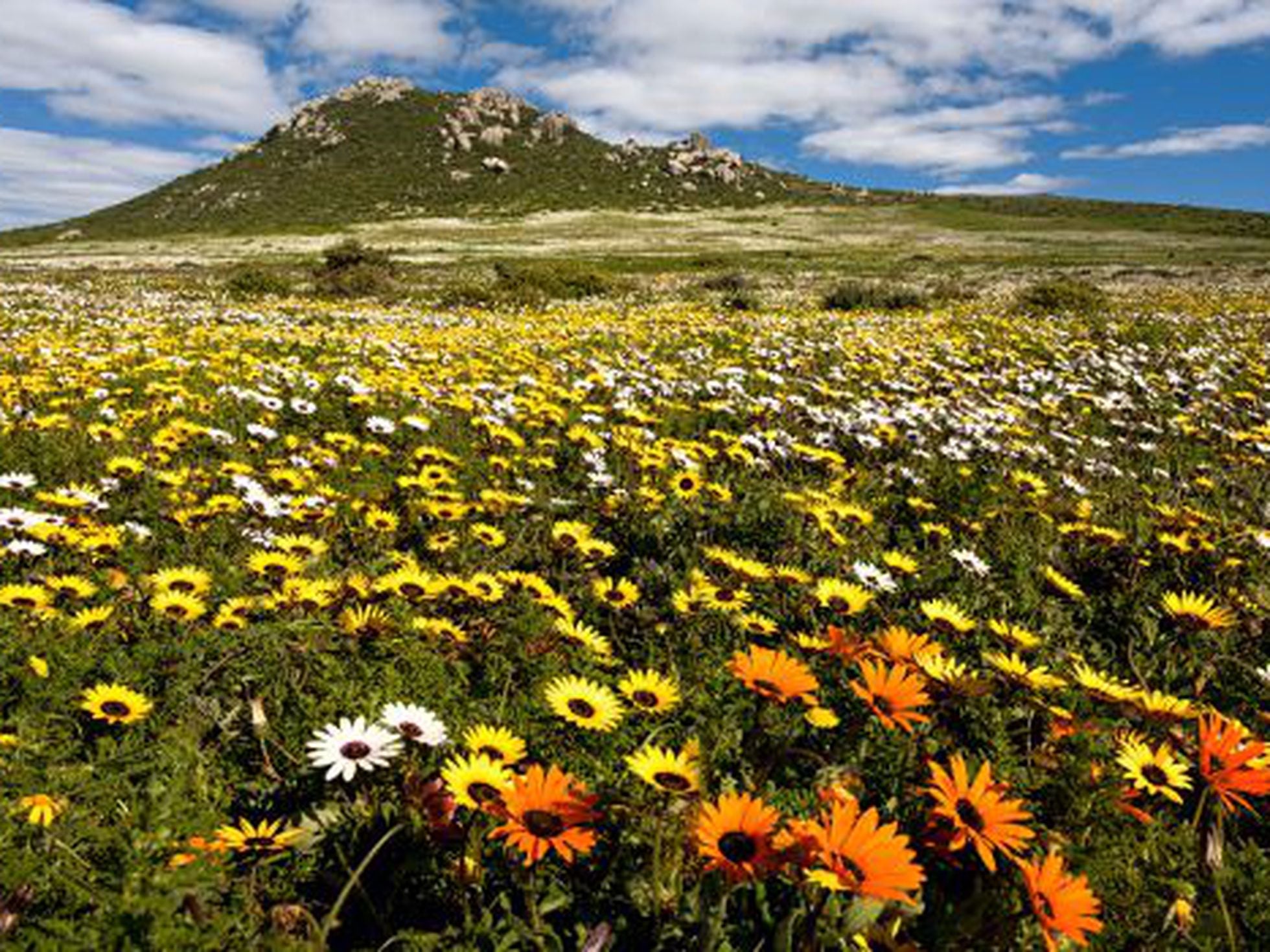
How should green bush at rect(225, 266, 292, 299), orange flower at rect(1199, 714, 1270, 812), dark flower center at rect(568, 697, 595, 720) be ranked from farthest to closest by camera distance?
green bush at rect(225, 266, 292, 299)
dark flower center at rect(568, 697, 595, 720)
orange flower at rect(1199, 714, 1270, 812)

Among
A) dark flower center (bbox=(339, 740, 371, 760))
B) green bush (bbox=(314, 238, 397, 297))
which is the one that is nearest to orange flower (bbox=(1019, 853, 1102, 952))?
dark flower center (bbox=(339, 740, 371, 760))

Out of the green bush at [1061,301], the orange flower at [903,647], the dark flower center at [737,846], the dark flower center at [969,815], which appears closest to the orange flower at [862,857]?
the dark flower center at [737,846]

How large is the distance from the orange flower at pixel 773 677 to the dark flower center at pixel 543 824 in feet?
1.72

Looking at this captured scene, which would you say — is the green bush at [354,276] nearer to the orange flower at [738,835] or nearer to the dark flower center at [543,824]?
the dark flower center at [543,824]

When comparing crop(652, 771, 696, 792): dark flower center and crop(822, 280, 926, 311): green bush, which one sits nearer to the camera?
crop(652, 771, 696, 792): dark flower center

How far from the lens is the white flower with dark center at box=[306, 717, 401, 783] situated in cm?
189

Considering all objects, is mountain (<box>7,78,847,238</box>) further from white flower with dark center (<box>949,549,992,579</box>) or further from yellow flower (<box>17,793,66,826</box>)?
yellow flower (<box>17,793,66,826</box>)

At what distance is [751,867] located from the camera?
1507mm

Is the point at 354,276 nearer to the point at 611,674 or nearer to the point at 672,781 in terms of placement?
the point at 611,674

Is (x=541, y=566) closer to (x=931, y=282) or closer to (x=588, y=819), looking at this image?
(x=588, y=819)

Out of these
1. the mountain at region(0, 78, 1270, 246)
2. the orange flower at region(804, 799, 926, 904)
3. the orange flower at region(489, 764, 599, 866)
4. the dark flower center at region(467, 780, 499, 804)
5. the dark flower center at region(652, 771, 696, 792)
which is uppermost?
the mountain at region(0, 78, 1270, 246)

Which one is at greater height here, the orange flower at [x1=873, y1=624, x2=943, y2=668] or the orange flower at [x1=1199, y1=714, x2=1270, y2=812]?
the orange flower at [x1=873, y1=624, x2=943, y2=668]

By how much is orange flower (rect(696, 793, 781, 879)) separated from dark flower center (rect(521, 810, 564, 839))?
292mm

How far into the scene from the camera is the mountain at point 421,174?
113m
